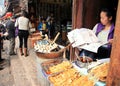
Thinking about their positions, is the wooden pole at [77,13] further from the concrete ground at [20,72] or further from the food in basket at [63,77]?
the concrete ground at [20,72]

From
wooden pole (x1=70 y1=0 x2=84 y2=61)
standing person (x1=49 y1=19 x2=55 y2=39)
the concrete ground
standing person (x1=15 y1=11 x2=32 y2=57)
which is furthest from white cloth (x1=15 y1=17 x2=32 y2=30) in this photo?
wooden pole (x1=70 y1=0 x2=84 y2=61)

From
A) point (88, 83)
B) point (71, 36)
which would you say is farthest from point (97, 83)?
point (71, 36)

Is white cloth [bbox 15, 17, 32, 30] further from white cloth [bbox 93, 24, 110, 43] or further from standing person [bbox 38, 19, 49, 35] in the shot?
white cloth [bbox 93, 24, 110, 43]

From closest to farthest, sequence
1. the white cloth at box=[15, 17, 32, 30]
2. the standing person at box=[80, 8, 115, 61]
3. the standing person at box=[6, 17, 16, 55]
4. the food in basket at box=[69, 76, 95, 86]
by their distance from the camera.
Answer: the food in basket at box=[69, 76, 95, 86] → the standing person at box=[80, 8, 115, 61] → the white cloth at box=[15, 17, 32, 30] → the standing person at box=[6, 17, 16, 55]

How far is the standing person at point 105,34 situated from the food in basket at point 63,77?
0.41 meters

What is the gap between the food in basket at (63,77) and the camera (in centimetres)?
305

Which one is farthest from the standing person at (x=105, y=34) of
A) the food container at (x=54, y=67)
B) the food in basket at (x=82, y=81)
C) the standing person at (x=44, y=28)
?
the standing person at (x=44, y=28)

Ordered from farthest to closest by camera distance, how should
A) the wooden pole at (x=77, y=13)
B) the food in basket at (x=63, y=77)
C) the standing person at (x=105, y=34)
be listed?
1. the wooden pole at (x=77, y=13)
2. the standing person at (x=105, y=34)
3. the food in basket at (x=63, y=77)

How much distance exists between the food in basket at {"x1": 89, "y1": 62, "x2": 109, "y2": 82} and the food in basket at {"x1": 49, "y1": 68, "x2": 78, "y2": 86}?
39cm

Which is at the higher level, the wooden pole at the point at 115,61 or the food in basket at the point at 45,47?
the wooden pole at the point at 115,61

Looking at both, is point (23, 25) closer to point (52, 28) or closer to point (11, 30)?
point (11, 30)

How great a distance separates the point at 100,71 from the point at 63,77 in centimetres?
72

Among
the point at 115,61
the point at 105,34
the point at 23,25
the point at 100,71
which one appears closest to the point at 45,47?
the point at 105,34

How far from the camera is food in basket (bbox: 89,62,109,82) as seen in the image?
2564mm
